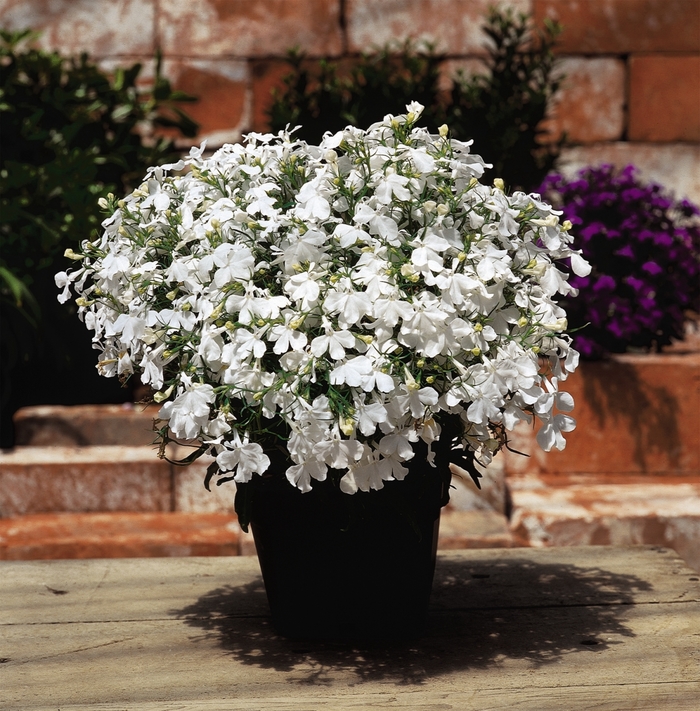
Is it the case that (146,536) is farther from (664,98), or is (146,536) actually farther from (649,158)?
(664,98)

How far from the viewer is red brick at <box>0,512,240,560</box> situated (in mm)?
2881

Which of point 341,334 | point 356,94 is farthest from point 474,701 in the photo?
point 356,94

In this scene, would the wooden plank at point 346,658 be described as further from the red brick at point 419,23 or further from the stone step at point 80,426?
the red brick at point 419,23

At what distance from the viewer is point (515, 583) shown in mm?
1928

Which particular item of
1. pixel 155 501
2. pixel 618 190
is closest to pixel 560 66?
pixel 618 190

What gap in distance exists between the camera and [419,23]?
4.22 meters

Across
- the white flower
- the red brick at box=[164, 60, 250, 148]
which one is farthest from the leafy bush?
the white flower

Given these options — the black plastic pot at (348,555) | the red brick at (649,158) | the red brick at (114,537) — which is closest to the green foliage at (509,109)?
the red brick at (649,158)

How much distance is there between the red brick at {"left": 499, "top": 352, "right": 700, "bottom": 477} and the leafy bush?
0.84 metres

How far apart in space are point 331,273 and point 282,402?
19cm

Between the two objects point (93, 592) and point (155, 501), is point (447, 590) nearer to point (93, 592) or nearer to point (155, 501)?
point (93, 592)

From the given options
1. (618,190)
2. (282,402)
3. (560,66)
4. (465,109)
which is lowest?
(282,402)

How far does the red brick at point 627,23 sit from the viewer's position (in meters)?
4.19

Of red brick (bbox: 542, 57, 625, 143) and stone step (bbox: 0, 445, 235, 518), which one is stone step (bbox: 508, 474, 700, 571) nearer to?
stone step (bbox: 0, 445, 235, 518)
